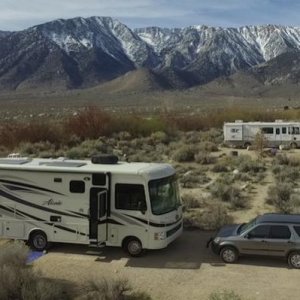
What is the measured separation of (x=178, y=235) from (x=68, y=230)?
3.05 m

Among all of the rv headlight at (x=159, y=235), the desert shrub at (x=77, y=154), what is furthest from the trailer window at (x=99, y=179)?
the desert shrub at (x=77, y=154)

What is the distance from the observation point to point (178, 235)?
54.6ft

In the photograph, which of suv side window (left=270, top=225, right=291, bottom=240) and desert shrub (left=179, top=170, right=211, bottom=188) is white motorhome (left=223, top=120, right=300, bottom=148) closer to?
desert shrub (left=179, top=170, right=211, bottom=188)

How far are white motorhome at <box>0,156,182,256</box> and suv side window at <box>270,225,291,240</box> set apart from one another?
267 centimetres

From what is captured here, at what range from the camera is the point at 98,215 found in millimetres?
15461

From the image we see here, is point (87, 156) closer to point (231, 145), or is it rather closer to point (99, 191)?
Answer: point (231, 145)

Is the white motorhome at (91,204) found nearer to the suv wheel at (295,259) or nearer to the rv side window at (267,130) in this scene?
the suv wheel at (295,259)

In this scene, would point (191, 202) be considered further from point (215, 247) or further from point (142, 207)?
point (142, 207)

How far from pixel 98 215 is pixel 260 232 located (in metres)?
4.11

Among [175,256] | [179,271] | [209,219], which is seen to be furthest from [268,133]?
[179,271]

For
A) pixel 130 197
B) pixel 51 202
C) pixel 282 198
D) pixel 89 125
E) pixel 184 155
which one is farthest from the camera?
pixel 89 125

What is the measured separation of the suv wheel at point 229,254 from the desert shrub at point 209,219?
356cm

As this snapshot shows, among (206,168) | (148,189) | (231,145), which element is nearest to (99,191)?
(148,189)

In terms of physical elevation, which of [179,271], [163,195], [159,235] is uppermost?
[163,195]
